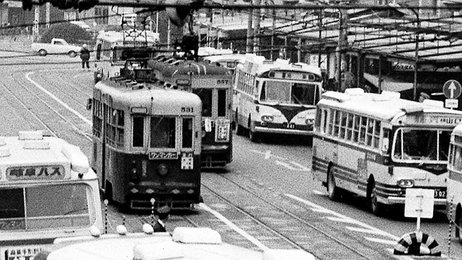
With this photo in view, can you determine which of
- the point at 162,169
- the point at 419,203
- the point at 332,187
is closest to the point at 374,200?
the point at 332,187

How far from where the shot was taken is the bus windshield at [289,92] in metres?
46.9

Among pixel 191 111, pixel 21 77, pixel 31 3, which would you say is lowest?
pixel 21 77

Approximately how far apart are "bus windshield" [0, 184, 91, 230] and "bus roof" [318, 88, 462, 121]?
15.5 meters

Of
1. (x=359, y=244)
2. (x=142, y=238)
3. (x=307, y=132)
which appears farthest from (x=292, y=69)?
(x=142, y=238)

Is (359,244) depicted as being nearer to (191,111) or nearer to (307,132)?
(191,111)

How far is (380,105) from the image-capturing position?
3284 centimetres

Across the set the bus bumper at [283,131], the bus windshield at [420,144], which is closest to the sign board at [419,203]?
the bus windshield at [420,144]

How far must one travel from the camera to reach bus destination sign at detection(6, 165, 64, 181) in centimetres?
1605

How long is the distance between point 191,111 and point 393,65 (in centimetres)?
2698

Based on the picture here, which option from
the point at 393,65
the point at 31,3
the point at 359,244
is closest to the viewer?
the point at 31,3

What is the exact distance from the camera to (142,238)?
10.5 meters

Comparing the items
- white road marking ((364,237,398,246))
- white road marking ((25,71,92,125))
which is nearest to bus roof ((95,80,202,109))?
white road marking ((364,237,398,246))

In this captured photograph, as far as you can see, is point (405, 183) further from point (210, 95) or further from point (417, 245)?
point (210, 95)

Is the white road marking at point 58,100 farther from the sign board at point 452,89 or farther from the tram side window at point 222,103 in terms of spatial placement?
the sign board at point 452,89
